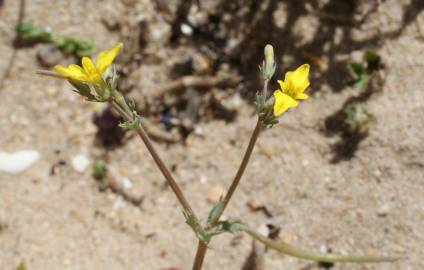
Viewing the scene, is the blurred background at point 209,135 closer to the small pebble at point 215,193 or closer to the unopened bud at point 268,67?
the small pebble at point 215,193

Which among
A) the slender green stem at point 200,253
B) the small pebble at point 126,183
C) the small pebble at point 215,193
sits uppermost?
the slender green stem at point 200,253

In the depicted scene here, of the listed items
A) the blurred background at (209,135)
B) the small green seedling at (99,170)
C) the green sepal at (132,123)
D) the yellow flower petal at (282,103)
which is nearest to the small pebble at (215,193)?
the blurred background at (209,135)

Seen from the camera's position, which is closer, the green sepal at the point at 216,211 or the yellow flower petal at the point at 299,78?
the yellow flower petal at the point at 299,78

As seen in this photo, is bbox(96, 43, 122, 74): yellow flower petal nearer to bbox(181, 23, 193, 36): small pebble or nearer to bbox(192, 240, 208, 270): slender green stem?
bbox(192, 240, 208, 270): slender green stem

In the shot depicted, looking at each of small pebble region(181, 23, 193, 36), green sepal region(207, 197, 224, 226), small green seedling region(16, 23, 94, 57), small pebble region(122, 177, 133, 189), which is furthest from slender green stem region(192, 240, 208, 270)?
small green seedling region(16, 23, 94, 57)

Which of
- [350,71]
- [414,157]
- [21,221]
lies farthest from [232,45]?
[21,221]

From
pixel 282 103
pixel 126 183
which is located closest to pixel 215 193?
pixel 126 183

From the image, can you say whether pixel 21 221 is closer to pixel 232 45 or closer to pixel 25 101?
pixel 25 101
